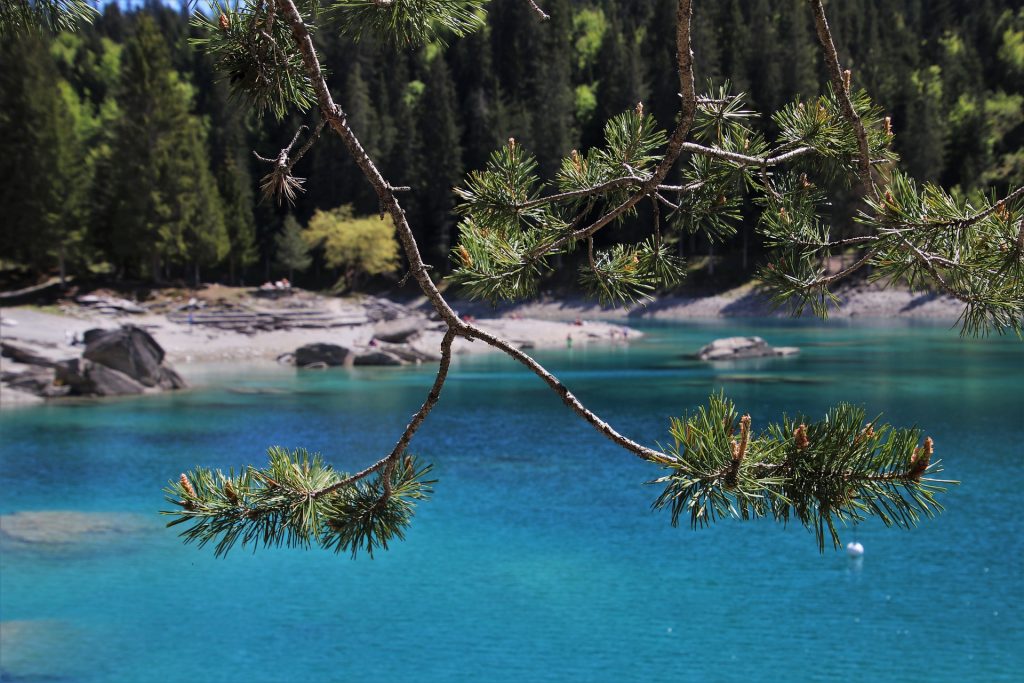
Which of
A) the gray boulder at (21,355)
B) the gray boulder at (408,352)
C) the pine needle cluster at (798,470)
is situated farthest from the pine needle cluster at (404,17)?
the gray boulder at (408,352)

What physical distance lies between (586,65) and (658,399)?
81.6m

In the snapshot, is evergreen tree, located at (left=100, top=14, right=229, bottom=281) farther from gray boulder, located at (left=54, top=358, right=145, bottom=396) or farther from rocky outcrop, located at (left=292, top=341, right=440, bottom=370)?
gray boulder, located at (left=54, top=358, right=145, bottom=396)

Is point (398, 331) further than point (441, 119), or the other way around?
point (441, 119)

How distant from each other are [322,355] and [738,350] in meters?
16.7

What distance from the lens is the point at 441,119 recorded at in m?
78.9

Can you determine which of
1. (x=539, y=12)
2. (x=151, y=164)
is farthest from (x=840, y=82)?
(x=151, y=164)

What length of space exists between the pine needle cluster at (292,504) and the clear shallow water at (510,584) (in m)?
6.86

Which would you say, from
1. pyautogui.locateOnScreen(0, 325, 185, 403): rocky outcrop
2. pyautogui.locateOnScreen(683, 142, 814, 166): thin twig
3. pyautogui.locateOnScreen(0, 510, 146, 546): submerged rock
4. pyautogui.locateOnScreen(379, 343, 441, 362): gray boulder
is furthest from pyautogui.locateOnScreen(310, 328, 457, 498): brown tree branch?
pyautogui.locateOnScreen(379, 343, 441, 362): gray boulder

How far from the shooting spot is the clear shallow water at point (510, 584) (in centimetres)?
1069

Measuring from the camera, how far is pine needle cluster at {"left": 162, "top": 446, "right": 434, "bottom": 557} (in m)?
2.71

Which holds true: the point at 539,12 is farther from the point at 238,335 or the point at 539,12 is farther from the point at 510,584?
the point at 238,335

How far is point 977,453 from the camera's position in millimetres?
20031

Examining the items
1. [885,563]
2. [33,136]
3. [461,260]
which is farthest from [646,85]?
[461,260]

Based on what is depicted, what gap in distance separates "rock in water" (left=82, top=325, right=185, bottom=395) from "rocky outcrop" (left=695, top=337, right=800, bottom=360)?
65.7ft
